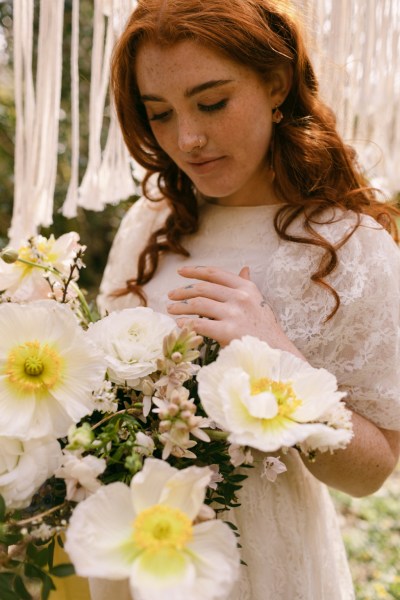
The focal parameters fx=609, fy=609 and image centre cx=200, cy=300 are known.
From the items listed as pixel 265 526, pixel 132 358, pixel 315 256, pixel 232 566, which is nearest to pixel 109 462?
pixel 132 358

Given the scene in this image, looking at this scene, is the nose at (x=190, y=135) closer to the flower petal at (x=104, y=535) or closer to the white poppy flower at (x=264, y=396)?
the white poppy flower at (x=264, y=396)

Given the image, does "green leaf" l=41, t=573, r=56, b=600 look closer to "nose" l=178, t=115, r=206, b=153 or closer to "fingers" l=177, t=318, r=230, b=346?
"fingers" l=177, t=318, r=230, b=346

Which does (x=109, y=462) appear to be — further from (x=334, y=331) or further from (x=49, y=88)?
(x=49, y=88)

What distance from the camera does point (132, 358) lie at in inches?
31.3

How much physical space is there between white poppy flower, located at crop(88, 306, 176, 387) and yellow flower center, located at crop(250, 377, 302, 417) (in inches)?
6.7

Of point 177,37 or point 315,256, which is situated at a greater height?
point 177,37

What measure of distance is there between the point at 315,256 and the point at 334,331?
0.15m

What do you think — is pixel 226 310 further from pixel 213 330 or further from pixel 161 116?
pixel 161 116

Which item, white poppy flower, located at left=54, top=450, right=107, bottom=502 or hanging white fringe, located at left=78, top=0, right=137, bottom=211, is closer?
white poppy flower, located at left=54, top=450, right=107, bottom=502

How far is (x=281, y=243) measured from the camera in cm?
120

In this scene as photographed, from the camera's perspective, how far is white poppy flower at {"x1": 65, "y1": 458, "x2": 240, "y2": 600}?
56 cm

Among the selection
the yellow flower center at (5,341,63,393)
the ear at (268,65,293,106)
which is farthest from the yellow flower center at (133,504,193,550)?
the ear at (268,65,293,106)

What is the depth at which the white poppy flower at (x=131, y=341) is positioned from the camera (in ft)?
2.57

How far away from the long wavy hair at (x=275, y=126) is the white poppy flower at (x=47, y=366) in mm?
519
